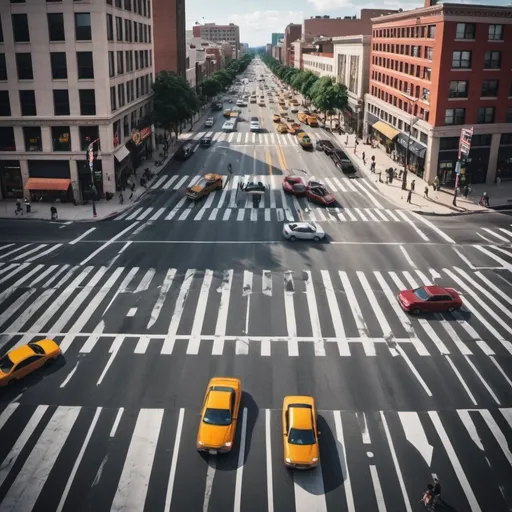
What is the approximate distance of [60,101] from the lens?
5353 cm

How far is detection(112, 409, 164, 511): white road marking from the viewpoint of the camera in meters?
18.2

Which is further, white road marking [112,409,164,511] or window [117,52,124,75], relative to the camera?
window [117,52,124,75]

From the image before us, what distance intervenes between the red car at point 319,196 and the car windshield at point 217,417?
36.1m

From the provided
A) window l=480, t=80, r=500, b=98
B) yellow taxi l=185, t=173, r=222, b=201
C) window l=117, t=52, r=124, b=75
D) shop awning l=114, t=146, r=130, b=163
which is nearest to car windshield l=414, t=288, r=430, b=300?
yellow taxi l=185, t=173, r=222, b=201

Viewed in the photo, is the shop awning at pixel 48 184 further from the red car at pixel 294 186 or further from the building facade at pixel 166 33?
the building facade at pixel 166 33

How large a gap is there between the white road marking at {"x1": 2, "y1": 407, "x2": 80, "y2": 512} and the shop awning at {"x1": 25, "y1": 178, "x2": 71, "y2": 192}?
118ft

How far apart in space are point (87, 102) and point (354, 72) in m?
63.6

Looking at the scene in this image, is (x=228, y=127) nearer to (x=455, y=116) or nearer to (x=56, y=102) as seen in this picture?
(x=56, y=102)

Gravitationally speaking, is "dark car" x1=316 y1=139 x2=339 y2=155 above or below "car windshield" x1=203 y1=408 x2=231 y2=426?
above

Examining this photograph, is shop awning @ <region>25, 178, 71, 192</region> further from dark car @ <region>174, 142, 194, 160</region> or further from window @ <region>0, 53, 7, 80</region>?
dark car @ <region>174, 142, 194, 160</region>

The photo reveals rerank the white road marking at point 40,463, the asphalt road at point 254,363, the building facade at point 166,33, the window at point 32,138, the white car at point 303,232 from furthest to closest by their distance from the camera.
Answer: the building facade at point 166,33 < the window at point 32,138 < the white car at point 303,232 < the asphalt road at point 254,363 < the white road marking at point 40,463

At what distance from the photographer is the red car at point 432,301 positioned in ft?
103

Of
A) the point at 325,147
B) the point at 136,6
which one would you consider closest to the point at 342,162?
the point at 325,147

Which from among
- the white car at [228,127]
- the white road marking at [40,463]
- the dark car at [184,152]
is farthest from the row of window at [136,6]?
the white road marking at [40,463]
